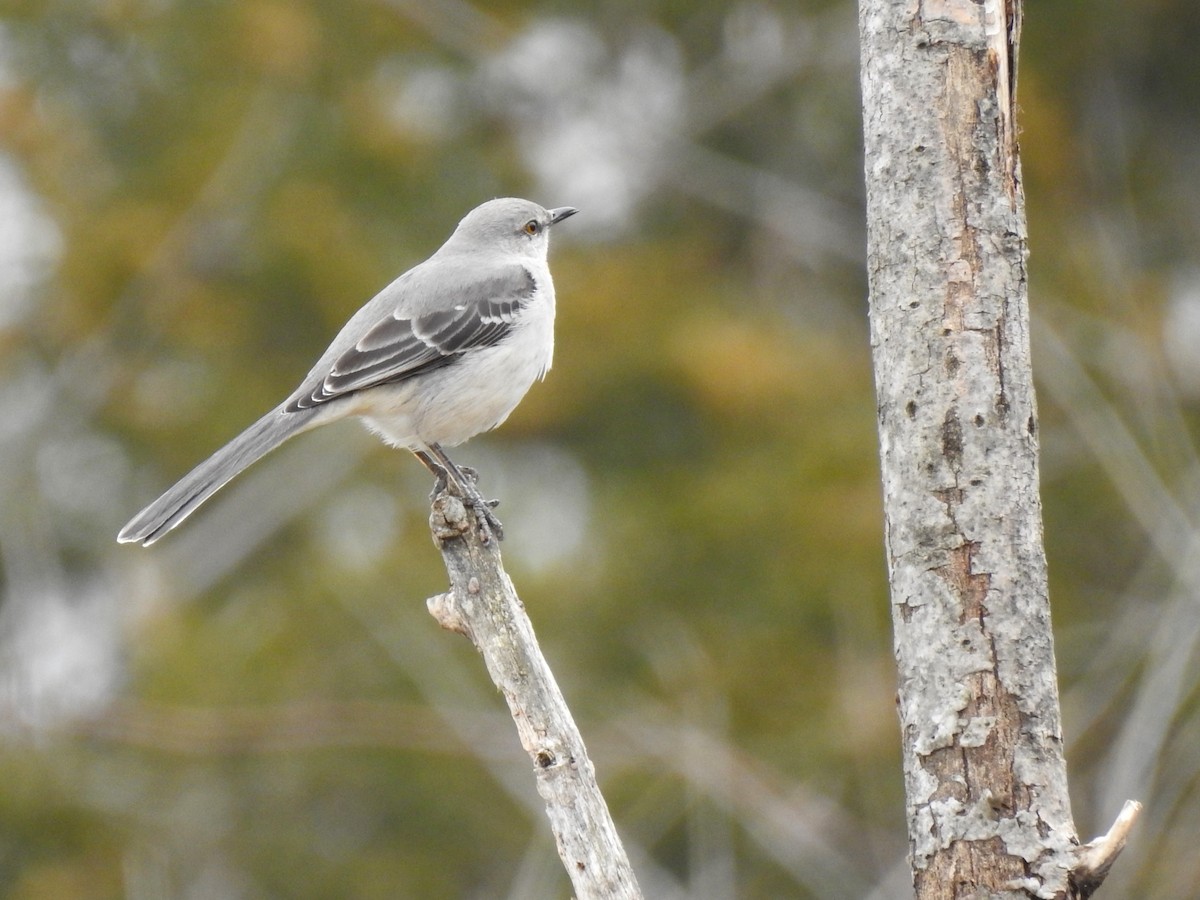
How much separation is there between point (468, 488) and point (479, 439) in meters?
8.13

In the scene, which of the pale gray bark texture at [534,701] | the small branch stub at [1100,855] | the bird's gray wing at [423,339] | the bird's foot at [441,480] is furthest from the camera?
Answer: the bird's gray wing at [423,339]

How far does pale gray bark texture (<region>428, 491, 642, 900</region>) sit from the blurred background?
15.6 feet

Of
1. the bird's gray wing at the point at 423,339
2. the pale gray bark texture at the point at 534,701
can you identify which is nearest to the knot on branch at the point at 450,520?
the pale gray bark texture at the point at 534,701

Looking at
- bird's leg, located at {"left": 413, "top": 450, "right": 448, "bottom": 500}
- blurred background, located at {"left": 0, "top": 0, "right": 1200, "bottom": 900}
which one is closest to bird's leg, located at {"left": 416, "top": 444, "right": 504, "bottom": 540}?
bird's leg, located at {"left": 413, "top": 450, "right": 448, "bottom": 500}

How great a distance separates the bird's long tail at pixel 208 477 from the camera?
5.18 meters

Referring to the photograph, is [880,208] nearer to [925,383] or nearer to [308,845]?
[925,383]

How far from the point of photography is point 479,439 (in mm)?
13273

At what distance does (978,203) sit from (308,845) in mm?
9658

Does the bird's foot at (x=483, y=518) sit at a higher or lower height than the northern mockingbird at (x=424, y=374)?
lower

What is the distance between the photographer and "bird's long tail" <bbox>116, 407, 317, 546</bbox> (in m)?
5.18

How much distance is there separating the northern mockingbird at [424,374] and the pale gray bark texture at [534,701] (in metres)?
1.02

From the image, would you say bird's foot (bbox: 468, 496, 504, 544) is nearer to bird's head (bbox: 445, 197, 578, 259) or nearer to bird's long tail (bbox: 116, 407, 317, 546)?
bird's long tail (bbox: 116, 407, 317, 546)

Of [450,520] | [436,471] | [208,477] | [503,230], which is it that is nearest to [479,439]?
[503,230]

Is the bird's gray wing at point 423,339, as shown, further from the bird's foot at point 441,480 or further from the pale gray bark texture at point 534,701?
the pale gray bark texture at point 534,701
